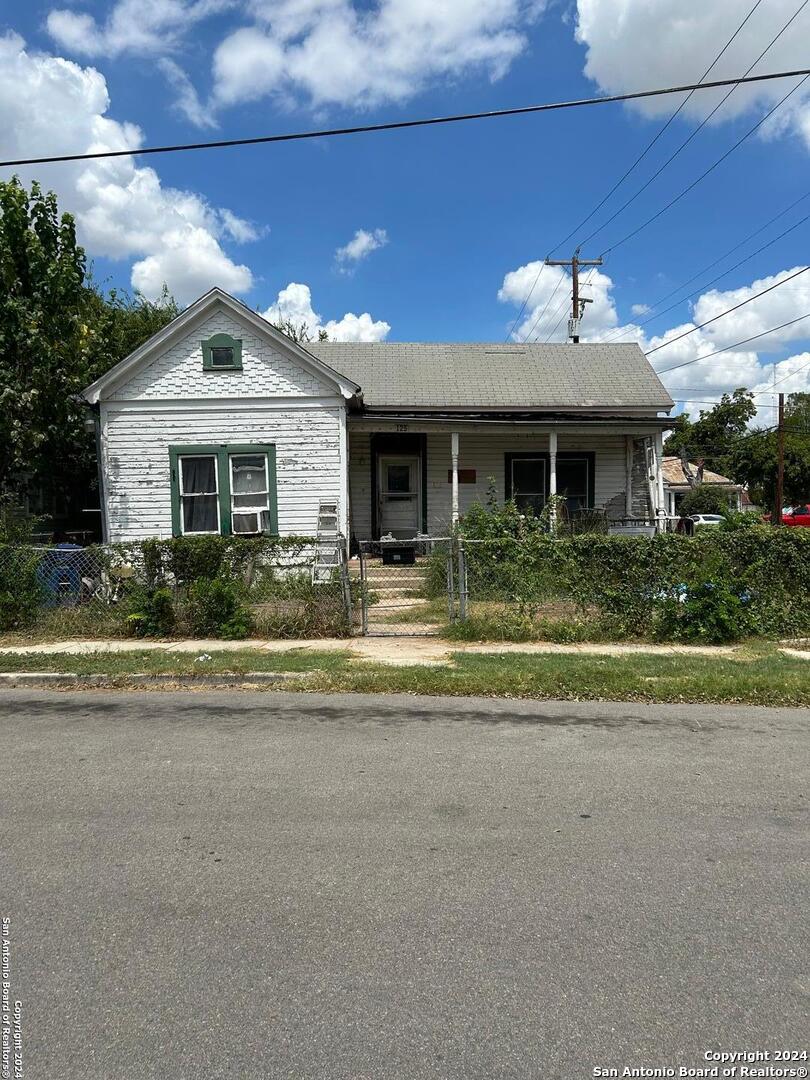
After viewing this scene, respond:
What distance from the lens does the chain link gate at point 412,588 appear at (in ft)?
33.1

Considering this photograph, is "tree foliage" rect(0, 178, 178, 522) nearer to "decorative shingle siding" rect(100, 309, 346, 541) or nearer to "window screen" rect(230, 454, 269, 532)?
"decorative shingle siding" rect(100, 309, 346, 541)

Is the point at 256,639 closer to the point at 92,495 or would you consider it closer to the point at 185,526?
the point at 185,526

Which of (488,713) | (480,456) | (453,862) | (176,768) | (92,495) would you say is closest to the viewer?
(453,862)

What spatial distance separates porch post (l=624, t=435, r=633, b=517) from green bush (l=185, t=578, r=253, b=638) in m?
11.0

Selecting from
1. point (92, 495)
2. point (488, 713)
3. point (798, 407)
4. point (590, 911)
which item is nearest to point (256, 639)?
point (488, 713)

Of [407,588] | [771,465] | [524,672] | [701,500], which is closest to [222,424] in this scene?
[407,588]

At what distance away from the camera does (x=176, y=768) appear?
4.99 metres

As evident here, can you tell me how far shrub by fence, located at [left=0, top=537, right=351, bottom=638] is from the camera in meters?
9.88

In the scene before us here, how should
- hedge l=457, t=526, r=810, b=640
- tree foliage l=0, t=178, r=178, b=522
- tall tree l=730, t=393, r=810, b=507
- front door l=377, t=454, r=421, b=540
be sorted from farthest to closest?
tall tree l=730, t=393, r=810, b=507 < front door l=377, t=454, r=421, b=540 < tree foliage l=0, t=178, r=178, b=522 < hedge l=457, t=526, r=810, b=640

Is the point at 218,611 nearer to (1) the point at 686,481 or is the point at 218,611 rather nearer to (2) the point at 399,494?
(2) the point at 399,494

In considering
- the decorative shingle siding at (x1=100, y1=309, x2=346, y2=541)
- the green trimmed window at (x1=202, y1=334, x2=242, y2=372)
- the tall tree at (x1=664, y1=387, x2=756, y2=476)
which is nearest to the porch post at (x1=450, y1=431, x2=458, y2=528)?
the decorative shingle siding at (x1=100, y1=309, x2=346, y2=541)

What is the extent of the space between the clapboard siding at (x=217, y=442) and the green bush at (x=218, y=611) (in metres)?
4.91

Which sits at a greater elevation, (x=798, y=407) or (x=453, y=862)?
(x=798, y=407)

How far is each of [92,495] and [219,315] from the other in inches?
288
